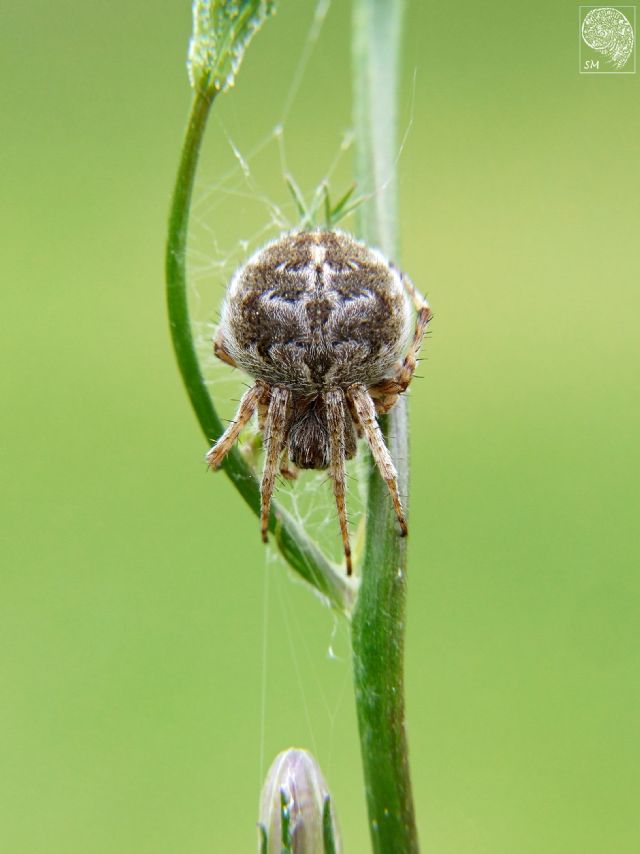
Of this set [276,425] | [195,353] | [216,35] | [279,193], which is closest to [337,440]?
[276,425]

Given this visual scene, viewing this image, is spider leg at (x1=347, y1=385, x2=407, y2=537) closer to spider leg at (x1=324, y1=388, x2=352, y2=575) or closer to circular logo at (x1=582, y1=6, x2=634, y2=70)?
spider leg at (x1=324, y1=388, x2=352, y2=575)

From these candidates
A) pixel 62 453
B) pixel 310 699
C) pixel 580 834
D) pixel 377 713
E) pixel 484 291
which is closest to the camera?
pixel 377 713

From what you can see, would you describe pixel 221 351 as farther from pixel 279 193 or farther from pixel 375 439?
pixel 279 193

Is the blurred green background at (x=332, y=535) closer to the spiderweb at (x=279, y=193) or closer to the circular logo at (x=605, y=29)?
the spiderweb at (x=279, y=193)

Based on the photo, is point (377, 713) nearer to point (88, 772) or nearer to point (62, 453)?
point (88, 772)

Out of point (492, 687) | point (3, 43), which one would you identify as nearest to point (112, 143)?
point (3, 43)

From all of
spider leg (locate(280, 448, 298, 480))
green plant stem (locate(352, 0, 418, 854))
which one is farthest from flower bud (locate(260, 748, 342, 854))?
spider leg (locate(280, 448, 298, 480))
